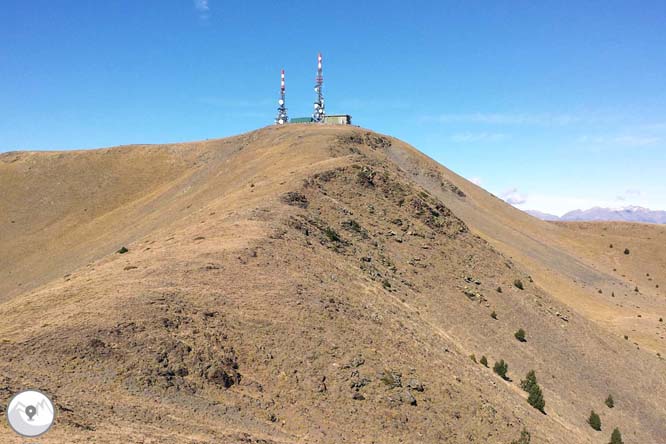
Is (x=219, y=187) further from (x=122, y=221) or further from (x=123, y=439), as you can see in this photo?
(x=123, y=439)

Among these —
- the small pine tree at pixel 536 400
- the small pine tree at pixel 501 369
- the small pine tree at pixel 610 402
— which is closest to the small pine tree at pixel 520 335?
the small pine tree at pixel 501 369

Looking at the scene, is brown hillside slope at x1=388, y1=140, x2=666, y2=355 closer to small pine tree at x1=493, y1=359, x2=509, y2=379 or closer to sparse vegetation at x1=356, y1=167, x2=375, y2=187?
small pine tree at x1=493, y1=359, x2=509, y2=379

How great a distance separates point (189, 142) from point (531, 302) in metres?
84.9

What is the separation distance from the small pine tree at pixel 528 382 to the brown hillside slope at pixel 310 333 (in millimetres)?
1056

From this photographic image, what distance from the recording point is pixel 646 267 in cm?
9231

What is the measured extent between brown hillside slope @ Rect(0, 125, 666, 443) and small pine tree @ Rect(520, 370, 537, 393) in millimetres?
1056

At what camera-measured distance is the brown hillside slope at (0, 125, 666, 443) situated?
1598 cm

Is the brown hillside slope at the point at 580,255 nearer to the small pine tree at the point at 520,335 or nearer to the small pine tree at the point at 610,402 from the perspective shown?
the small pine tree at the point at 610,402

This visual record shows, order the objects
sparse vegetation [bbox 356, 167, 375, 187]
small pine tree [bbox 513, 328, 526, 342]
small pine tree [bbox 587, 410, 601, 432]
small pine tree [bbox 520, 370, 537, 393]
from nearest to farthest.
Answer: small pine tree [bbox 520, 370, 537, 393], small pine tree [bbox 587, 410, 601, 432], small pine tree [bbox 513, 328, 526, 342], sparse vegetation [bbox 356, 167, 375, 187]

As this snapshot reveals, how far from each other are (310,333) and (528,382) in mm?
17843

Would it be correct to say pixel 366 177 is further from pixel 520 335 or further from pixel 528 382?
pixel 528 382

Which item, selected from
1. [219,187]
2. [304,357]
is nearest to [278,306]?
[304,357]

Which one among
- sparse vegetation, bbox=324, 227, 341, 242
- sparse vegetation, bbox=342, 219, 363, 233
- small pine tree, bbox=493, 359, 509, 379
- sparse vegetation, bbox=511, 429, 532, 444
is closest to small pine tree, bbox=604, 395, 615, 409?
small pine tree, bbox=493, 359, 509, 379

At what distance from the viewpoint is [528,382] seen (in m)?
31.0
